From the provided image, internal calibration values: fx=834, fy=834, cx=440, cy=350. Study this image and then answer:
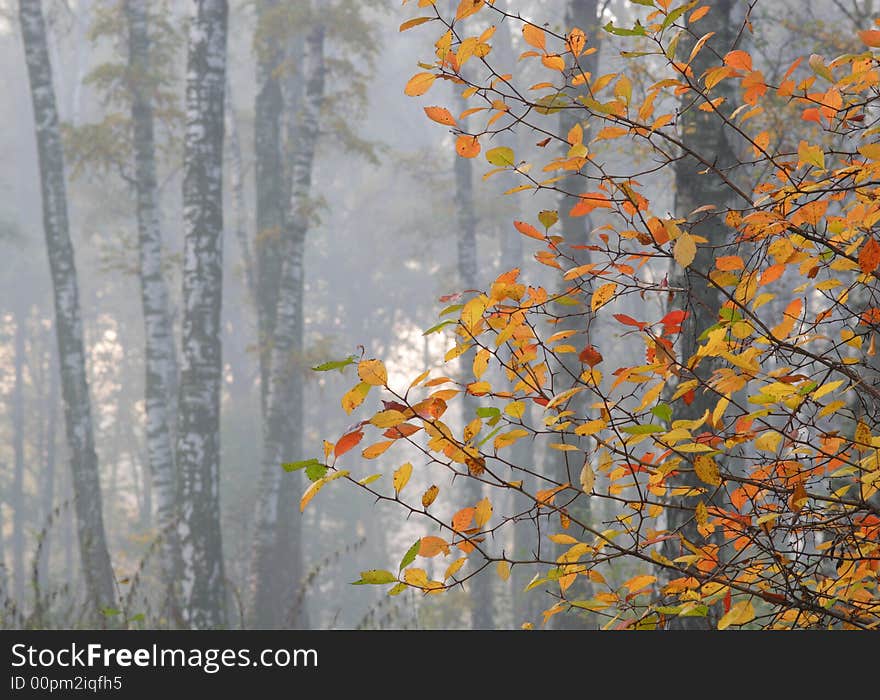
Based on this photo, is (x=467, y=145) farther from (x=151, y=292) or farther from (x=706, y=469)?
(x=151, y=292)

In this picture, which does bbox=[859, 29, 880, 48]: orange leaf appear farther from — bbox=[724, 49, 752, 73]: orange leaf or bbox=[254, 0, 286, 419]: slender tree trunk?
bbox=[254, 0, 286, 419]: slender tree trunk

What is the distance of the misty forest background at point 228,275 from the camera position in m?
7.52

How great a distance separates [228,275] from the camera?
3147 centimetres

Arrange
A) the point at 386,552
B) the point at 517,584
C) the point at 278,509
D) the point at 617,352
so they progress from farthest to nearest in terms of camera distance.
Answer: the point at 386,552 < the point at 617,352 < the point at 517,584 < the point at 278,509

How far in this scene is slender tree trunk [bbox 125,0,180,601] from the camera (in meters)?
9.96

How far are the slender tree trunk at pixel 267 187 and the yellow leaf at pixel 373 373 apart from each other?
35.0ft

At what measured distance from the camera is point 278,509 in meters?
11.7

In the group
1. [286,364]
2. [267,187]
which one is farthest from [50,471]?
[286,364]

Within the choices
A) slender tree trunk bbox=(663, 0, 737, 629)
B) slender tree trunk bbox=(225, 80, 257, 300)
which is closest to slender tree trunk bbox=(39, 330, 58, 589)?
slender tree trunk bbox=(225, 80, 257, 300)

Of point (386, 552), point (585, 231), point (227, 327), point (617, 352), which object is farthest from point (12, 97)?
point (585, 231)

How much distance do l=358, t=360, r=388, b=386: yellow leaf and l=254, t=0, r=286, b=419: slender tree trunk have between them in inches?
420

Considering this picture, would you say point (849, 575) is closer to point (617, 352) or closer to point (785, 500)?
point (785, 500)

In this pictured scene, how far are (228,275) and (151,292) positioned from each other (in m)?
21.9
